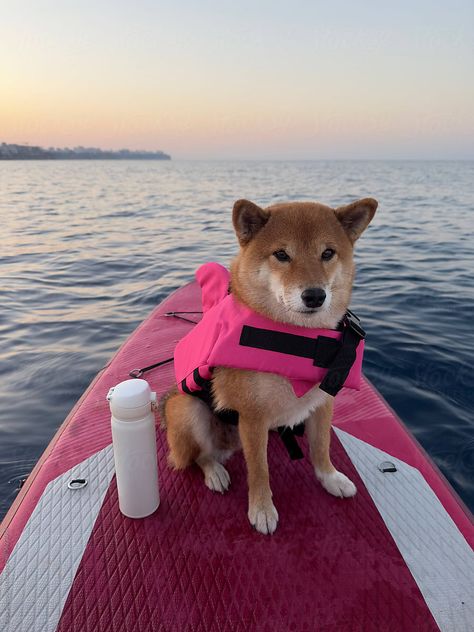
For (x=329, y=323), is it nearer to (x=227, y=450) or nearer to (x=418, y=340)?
(x=227, y=450)

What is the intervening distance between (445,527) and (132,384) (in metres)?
1.87

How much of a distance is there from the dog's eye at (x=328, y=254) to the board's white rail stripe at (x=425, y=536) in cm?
144

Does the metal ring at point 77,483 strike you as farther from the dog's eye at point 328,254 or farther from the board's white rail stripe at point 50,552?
the dog's eye at point 328,254

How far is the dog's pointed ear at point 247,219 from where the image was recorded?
7.12 ft

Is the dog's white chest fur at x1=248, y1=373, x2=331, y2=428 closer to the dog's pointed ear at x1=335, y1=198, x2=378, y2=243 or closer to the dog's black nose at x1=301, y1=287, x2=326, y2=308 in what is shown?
the dog's black nose at x1=301, y1=287, x2=326, y2=308

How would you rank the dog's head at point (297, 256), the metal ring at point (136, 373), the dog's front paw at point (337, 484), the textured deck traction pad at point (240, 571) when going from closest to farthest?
the textured deck traction pad at point (240, 571)
the dog's head at point (297, 256)
the dog's front paw at point (337, 484)
the metal ring at point (136, 373)

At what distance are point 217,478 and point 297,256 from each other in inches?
55.8

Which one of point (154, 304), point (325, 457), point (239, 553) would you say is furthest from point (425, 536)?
point (154, 304)

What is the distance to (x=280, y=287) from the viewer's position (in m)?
2.12

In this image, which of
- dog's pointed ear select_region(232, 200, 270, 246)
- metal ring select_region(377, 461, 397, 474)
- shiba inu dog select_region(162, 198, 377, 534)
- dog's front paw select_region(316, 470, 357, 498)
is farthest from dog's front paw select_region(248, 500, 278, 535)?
dog's pointed ear select_region(232, 200, 270, 246)

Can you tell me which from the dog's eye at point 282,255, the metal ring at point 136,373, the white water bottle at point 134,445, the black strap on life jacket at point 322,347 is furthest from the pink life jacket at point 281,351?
the metal ring at point 136,373

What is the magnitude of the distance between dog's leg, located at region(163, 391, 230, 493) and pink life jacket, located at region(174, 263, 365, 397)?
21 centimetres

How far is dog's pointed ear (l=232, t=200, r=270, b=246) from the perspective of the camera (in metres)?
2.17

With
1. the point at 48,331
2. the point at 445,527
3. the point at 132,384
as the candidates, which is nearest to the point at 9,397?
the point at 48,331
